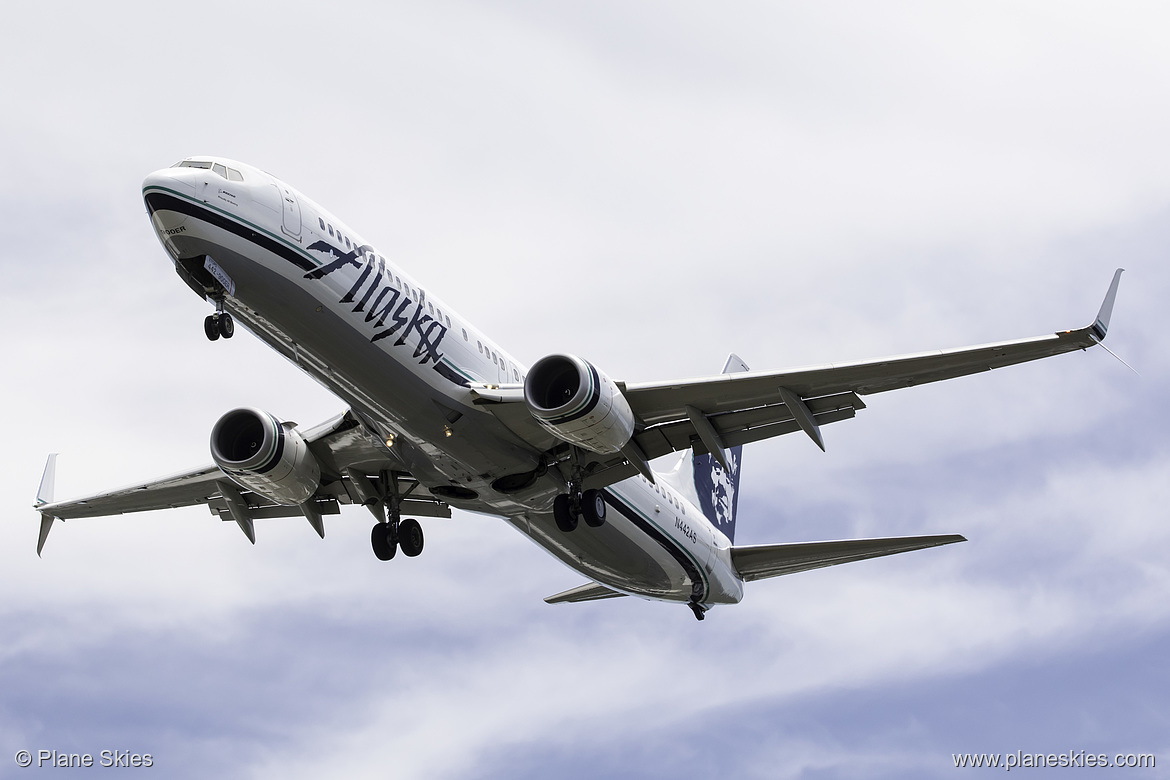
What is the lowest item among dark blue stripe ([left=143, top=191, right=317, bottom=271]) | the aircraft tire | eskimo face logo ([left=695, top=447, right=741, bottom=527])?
the aircraft tire

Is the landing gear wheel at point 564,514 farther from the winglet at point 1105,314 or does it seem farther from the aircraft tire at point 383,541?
the winglet at point 1105,314

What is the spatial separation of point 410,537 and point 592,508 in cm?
494

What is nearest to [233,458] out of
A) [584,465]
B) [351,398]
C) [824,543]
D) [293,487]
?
[293,487]

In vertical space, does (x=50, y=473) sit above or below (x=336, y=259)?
below

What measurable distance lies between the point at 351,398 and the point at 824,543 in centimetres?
1211

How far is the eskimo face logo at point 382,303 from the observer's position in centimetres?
2228

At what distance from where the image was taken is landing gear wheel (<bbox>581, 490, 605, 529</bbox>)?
1012 inches

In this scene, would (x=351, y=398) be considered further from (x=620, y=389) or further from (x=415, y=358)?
(x=620, y=389)

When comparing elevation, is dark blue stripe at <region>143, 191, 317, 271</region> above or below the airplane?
above

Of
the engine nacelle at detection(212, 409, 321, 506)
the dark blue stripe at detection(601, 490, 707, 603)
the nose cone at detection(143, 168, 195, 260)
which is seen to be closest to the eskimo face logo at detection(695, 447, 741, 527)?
the dark blue stripe at detection(601, 490, 707, 603)

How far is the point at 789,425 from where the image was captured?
25.5 meters

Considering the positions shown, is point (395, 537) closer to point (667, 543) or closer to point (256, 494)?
point (256, 494)

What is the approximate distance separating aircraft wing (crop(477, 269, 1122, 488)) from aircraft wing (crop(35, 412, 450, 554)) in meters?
4.32

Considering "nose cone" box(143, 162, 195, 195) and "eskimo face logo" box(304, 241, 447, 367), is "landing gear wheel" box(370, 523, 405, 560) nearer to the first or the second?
"eskimo face logo" box(304, 241, 447, 367)
